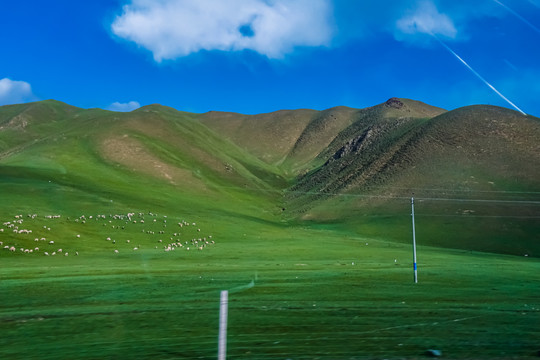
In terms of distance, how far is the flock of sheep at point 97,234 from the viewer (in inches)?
2148

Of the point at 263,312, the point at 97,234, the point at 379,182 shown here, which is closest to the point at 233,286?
the point at 263,312

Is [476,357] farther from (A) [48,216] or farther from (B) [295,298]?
(A) [48,216]

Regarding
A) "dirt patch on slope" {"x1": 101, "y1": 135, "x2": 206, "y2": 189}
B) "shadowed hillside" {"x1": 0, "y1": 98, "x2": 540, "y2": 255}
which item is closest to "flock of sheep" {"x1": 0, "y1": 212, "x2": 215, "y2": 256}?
"shadowed hillside" {"x1": 0, "y1": 98, "x2": 540, "y2": 255}

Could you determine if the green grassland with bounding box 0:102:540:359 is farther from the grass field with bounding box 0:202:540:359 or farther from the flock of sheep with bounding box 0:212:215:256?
the flock of sheep with bounding box 0:212:215:256

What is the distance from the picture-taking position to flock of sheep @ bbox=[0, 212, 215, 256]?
2148 inches

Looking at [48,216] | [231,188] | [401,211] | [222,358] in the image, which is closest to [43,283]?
[222,358]

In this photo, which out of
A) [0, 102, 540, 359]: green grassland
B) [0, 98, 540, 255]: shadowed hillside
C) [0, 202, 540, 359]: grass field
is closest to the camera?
[0, 202, 540, 359]: grass field

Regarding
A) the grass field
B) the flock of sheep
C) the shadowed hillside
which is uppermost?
the shadowed hillside

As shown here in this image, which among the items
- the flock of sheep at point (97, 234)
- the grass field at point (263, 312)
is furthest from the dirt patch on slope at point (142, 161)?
the grass field at point (263, 312)

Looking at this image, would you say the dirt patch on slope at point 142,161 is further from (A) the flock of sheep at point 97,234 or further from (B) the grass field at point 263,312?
(B) the grass field at point 263,312

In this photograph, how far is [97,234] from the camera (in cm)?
6538

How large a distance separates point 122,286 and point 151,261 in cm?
1970

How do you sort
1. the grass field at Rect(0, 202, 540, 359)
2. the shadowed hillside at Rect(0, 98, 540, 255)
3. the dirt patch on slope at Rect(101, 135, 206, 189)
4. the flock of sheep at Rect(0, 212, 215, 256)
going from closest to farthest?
the grass field at Rect(0, 202, 540, 359)
the flock of sheep at Rect(0, 212, 215, 256)
the shadowed hillside at Rect(0, 98, 540, 255)
the dirt patch on slope at Rect(101, 135, 206, 189)

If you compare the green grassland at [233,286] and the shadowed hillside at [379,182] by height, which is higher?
the shadowed hillside at [379,182]
